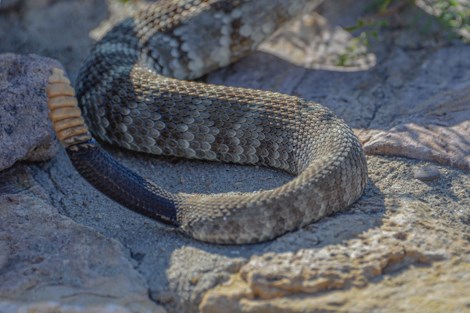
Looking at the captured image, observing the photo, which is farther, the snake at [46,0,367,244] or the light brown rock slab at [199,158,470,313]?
the snake at [46,0,367,244]

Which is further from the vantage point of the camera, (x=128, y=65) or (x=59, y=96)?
(x=128, y=65)

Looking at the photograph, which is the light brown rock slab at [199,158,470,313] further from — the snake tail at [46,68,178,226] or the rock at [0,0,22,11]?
the rock at [0,0,22,11]

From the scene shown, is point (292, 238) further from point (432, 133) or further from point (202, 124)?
point (432, 133)

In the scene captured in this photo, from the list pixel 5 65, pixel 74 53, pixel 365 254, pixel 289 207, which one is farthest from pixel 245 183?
pixel 74 53

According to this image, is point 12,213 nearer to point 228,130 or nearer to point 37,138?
point 37,138

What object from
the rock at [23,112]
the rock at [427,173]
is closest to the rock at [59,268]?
the rock at [23,112]

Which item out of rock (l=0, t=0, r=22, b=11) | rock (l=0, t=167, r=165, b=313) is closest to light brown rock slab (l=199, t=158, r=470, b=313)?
rock (l=0, t=167, r=165, b=313)
